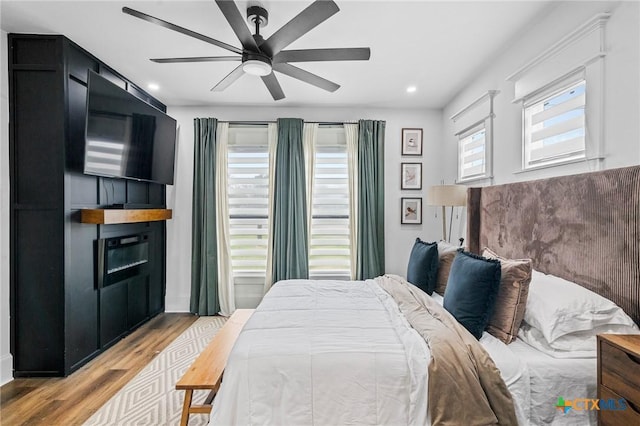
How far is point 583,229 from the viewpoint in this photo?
183 cm

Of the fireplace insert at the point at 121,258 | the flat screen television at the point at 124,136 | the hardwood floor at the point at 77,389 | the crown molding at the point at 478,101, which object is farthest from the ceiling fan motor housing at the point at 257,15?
the hardwood floor at the point at 77,389

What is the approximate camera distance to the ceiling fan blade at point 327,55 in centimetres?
200

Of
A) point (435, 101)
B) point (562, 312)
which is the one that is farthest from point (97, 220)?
point (435, 101)

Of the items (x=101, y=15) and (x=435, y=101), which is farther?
(x=435, y=101)

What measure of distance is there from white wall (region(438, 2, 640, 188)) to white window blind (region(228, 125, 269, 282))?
274cm

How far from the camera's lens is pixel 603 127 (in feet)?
5.85

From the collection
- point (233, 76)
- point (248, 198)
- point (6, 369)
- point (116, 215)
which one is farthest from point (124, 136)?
point (6, 369)

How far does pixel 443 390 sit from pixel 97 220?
9.71ft

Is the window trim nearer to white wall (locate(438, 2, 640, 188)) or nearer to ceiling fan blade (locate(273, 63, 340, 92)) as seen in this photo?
white wall (locate(438, 2, 640, 188))

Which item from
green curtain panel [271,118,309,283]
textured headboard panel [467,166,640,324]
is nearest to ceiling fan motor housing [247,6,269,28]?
green curtain panel [271,118,309,283]

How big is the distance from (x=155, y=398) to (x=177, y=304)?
2121 mm

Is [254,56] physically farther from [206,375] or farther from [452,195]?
[452,195]

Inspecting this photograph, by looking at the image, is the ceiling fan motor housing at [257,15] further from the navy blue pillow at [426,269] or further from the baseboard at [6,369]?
the baseboard at [6,369]

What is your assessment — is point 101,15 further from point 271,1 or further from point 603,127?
point 603,127
